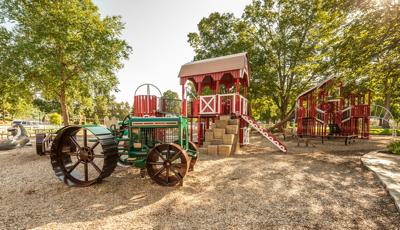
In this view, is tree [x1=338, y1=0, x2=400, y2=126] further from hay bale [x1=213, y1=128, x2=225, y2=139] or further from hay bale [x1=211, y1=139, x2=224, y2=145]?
hay bale [x1=211, y1=139, x2=224, y2=145]

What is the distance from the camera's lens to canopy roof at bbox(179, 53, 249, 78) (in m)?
9.55

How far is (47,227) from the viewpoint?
271cm

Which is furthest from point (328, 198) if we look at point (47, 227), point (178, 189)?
point (47, 227)

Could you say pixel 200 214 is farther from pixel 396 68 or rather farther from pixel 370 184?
pixel 396 68

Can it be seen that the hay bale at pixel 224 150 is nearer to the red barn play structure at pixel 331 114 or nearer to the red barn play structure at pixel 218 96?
the red barn play structure at pixel 218 96

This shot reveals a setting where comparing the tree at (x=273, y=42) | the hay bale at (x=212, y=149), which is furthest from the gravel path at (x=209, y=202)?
the tree at (x=273, y=42)

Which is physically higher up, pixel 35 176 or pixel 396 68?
→ pixel 396 68

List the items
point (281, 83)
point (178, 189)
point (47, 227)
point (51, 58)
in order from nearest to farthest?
1. point (47, 227)
2. point (178, 189)
3. point (51, 58)
4. point (281, 83)

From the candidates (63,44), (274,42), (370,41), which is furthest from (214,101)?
(274,42)

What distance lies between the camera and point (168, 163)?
439 centimetres

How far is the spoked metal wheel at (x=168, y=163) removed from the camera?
429cm

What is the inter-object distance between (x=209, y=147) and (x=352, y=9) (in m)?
8.04

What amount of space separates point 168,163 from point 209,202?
136 centimetres

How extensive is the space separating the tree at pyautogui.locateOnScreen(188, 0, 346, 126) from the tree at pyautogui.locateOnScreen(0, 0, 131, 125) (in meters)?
11.1
